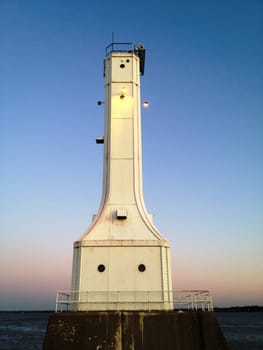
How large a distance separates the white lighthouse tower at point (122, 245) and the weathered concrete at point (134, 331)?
1.24m

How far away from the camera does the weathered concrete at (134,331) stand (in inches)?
453

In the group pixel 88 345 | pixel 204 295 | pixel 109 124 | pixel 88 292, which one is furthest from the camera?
pixel 109 124

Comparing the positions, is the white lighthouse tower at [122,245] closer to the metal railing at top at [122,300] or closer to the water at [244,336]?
the metal railing at top at [122,300]

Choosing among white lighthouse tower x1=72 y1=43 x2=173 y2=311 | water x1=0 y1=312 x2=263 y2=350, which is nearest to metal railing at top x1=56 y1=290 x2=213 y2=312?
white lighthouse tower x1=72 y1=43 x2=173 y2=311

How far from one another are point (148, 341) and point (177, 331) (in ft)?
3.48

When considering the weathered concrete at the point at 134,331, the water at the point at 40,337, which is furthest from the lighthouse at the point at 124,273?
the water at the point at 40,337

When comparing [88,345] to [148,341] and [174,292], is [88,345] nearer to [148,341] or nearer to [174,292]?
[148,341]

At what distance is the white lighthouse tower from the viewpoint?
47.2 ft

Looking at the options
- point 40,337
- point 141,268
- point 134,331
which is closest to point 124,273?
point 141,268

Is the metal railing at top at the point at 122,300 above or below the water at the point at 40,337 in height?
above

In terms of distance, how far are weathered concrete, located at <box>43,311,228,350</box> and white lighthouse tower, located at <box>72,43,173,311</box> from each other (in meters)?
1.24

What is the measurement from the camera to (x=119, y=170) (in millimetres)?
17625

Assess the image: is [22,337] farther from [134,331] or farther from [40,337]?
[134,331]

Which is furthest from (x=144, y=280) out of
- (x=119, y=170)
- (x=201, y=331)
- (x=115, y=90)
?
(x=115, y=90)
